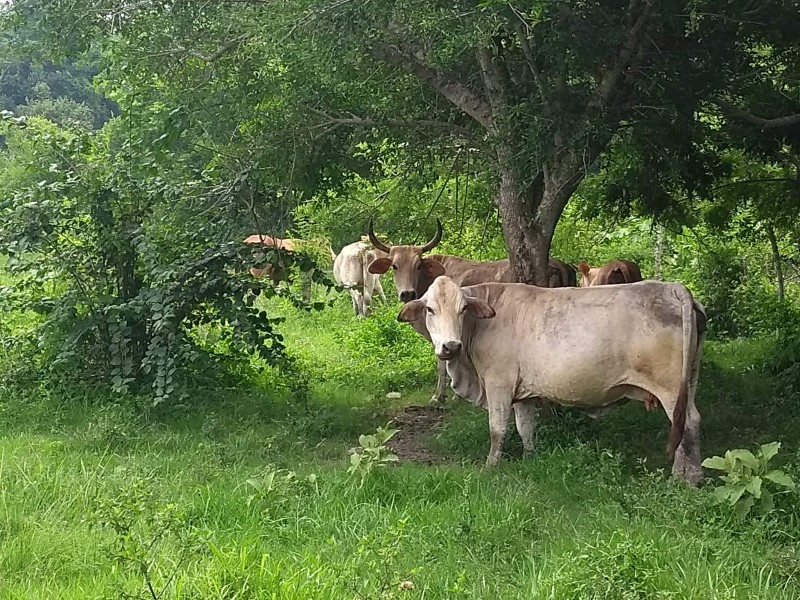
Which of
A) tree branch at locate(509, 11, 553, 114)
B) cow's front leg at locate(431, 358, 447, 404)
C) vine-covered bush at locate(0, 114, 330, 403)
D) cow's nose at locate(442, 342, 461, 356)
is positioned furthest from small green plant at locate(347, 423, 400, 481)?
cow's front leg at locate(431, 358, 447, 404)

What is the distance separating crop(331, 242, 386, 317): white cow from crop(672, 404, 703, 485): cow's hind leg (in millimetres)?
8111

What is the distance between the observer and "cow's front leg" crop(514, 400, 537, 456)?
6.46 metres

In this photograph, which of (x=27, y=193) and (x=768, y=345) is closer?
(x=27, y=193)

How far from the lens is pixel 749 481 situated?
4574mm

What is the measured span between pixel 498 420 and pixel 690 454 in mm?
1314

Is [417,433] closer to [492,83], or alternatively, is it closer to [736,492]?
[492,83]

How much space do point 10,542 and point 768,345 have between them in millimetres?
8450

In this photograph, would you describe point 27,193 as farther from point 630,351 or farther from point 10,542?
point 630,351

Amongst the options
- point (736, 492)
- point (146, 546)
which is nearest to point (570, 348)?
point (736, 492)

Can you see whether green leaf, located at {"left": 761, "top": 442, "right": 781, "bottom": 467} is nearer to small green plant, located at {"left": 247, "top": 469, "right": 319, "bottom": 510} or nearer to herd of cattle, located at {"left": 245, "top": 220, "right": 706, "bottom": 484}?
herd of cattle, located at {"left": 245, "top": 220, "right": 706, "bottom": 484}

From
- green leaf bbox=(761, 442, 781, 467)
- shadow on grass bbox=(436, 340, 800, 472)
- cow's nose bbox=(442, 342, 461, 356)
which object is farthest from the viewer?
shadow on grass bbox=(436, 340, 800, 472)

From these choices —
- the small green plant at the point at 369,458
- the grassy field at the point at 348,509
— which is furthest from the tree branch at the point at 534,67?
the small green plant at the point at 369,458

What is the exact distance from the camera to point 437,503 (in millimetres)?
5145

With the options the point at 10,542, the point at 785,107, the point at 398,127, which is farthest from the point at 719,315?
the point at 10,542
